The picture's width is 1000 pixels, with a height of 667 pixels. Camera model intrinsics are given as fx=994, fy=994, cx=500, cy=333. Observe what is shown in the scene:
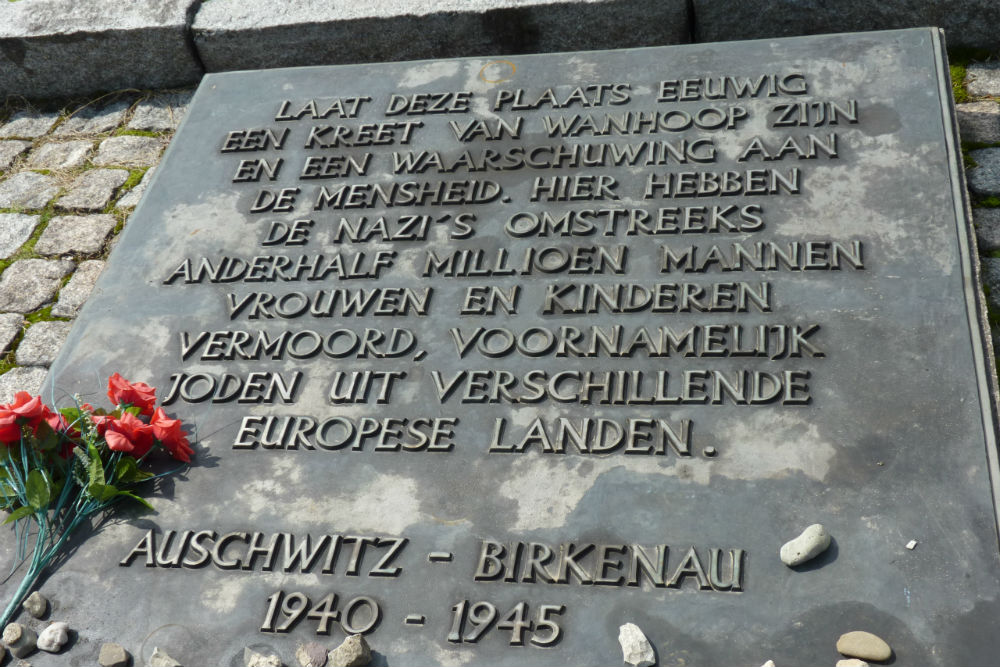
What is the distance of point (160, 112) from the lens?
5.48 m

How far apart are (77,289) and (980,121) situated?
4.10 meters

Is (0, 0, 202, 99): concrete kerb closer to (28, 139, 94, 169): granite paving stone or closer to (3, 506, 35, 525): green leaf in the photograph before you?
(28, 139, 94, 169): granite paving stone

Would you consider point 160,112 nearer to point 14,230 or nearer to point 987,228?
point 14,230

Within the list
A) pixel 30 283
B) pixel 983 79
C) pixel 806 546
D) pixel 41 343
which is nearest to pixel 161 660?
pixel 806 546

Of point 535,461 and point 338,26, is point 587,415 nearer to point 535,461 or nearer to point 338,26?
point 535,461

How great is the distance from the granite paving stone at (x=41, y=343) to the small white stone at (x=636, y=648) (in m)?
2.73

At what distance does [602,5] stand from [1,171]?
3257mm

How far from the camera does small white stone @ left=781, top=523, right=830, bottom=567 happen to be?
8.23 feet

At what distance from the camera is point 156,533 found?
291 cm

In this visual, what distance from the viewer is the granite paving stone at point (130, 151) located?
5.18 metres

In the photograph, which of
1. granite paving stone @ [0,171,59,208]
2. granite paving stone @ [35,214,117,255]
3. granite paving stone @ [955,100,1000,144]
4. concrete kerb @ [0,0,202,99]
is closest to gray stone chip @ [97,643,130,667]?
granite paving stone @ [35,214,117,255]

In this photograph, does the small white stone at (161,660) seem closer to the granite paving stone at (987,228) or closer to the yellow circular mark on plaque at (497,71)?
the yellow circular mark on plaque at (497,71)

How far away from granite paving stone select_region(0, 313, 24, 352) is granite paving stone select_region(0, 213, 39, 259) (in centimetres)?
47

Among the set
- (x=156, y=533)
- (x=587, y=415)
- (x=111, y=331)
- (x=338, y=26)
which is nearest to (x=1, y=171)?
(x=338, y=26)
